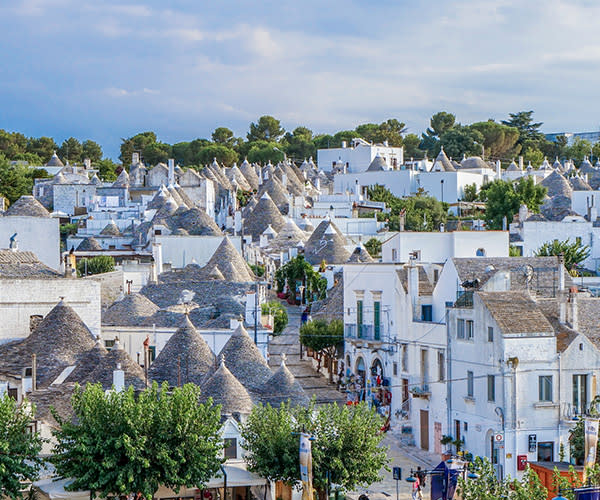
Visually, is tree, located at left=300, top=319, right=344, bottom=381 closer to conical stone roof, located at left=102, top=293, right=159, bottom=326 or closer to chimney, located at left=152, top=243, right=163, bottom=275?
conical stone roof, located at left=102, top=293, right=159, bottom=326

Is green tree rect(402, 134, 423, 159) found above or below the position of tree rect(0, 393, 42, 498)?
above

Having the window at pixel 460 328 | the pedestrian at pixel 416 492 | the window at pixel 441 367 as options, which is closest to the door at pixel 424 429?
the window at pixel 441 367

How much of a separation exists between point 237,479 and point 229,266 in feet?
102

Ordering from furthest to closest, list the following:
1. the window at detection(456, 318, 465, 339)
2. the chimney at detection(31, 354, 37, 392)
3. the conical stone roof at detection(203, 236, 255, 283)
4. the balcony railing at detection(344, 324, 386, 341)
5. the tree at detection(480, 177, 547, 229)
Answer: the tree at detection(480, 177, 547, 229) → the conical stone roof at detection(203, 236, 255, 283) → the balcony railing at detection(344, 324, 386, 341) → the window at detection(456, 318, 465, 339) → the chimney at detection(31, 354, 37, 392)

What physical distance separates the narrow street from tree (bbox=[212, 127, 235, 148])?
93.4 meters

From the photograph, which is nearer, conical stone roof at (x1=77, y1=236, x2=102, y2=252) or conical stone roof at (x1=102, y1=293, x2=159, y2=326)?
conical stone roof at (x1=102, y1=293, x2=159, y2=326)

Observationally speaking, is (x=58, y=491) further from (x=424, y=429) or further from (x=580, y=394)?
(x=580, y=394)

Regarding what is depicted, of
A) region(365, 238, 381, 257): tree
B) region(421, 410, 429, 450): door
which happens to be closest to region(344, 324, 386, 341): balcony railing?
region(421, 410, 429, 450): door

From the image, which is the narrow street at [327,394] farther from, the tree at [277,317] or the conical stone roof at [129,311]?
the conical stone roof at [129,311]

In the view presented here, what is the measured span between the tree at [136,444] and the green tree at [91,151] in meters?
128

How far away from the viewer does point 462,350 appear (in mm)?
40875

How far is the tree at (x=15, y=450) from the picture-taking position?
3106 cm

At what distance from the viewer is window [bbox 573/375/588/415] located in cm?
3841

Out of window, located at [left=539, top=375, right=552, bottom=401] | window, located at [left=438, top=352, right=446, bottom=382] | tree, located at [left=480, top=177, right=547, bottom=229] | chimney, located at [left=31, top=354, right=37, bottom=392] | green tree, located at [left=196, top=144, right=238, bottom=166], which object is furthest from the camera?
green tree, located at [left=196, top=144, right=238, bottom=166]
